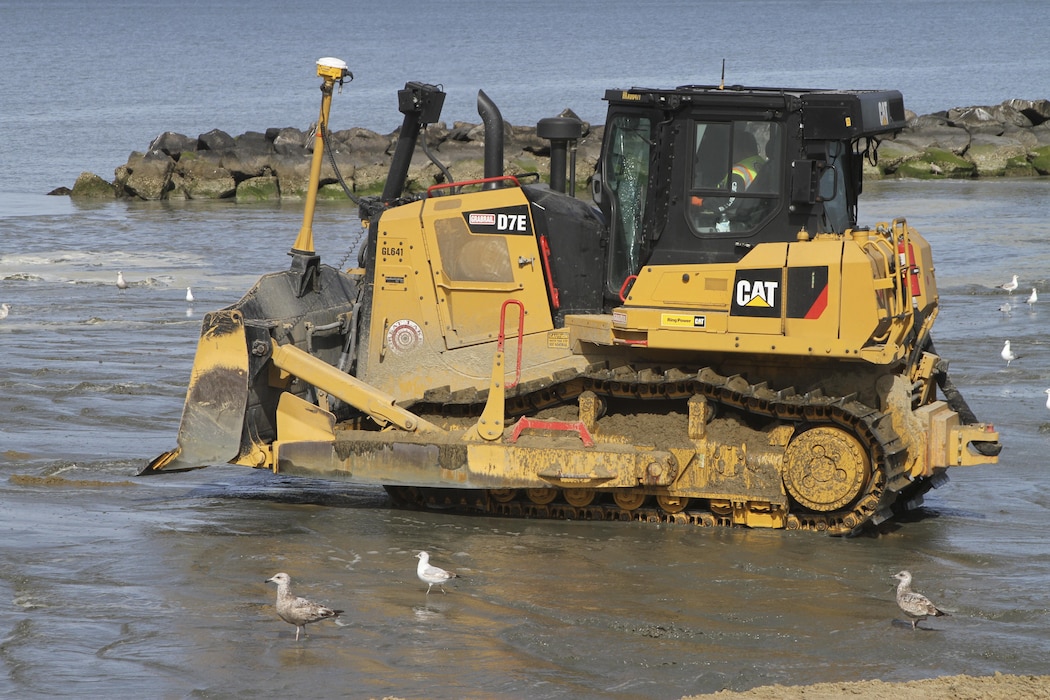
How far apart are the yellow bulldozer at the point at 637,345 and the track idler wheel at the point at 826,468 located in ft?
0.05

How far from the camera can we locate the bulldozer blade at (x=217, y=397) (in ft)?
34.3

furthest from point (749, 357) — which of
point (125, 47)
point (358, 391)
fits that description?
point (125, 47)

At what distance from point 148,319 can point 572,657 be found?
12.6 m

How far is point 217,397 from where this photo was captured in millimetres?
10492

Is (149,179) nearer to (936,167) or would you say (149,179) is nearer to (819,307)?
(936,167)

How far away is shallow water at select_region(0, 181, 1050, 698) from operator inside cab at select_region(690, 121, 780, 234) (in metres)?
2.28

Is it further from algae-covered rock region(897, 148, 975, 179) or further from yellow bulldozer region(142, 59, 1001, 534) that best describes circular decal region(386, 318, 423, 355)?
algae-covered rock region(897, 148, 975, 179)

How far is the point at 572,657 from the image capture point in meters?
7.97

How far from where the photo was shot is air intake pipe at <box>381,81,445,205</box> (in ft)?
36.7

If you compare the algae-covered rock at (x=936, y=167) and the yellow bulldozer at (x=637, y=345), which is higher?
the algae-covered rock at (x=936, y=167)

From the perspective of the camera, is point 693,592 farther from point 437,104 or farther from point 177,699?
point 437,104

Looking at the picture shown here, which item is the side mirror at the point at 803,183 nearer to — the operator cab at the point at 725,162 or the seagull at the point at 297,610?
the operator cab at the point at 725,162

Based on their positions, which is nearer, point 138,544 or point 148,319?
point 138,544

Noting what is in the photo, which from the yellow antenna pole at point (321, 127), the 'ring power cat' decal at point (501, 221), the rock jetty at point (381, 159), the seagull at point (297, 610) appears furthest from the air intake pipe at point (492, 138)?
the rock jetty at point (381, 159)
